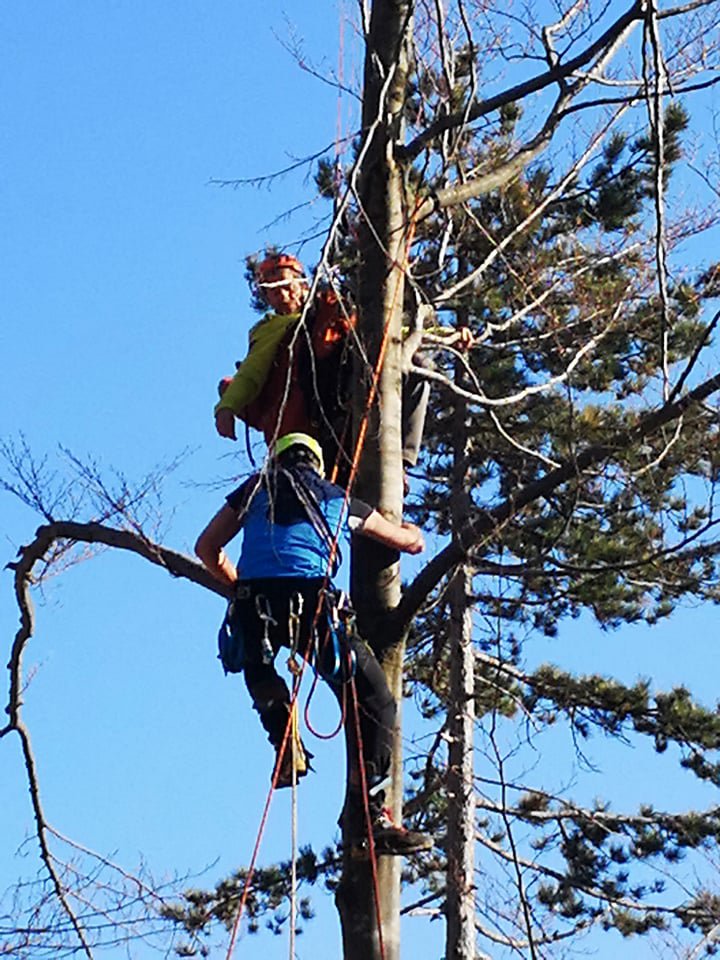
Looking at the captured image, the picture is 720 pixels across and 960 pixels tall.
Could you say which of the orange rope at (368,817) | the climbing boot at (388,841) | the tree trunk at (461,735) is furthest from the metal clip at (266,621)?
the tree trunk at (461,735)

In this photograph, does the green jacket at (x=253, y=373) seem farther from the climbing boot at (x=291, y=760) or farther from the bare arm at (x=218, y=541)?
the climbing boot at (x=291, y=760)

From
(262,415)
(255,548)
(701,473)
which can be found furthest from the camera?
(701,473)

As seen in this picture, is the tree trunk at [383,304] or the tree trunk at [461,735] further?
the tree trunk at [461,735]

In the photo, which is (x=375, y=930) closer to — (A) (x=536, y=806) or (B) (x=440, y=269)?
(B) (x=440, y=269)

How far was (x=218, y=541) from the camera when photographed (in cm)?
621

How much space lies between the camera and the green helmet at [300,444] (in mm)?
5926

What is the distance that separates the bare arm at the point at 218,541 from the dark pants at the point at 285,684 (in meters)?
0.43

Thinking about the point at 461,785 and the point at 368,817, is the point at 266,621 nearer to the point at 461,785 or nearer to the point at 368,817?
the point at 368,817

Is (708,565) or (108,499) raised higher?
(708,565)

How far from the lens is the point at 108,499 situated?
6.18m

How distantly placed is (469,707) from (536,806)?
3.30ft

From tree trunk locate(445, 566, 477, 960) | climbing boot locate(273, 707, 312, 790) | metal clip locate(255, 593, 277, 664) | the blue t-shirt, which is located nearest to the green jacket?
the blue t-shirt

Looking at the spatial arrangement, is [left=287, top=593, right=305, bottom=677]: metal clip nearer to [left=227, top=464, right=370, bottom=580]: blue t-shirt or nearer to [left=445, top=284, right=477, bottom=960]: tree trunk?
[left=227, top=464, right=370, bottom=580]: blue t-shirt

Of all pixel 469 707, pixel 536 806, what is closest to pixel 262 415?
pixel 469 707
